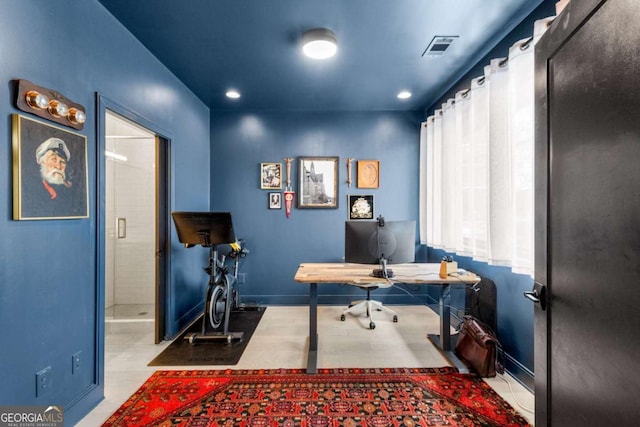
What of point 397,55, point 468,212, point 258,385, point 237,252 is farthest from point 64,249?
point 468,212

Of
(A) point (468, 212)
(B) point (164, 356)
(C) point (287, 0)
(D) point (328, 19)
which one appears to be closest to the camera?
(C) point (287, 0)

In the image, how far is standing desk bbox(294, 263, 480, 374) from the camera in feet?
7.71

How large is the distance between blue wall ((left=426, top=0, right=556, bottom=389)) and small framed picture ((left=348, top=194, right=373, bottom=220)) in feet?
5.59

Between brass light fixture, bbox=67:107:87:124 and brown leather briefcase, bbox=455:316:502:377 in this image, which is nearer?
brass light fixture, bbox=67:107:87:124

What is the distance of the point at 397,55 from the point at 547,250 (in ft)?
7.26

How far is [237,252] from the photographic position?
362cm

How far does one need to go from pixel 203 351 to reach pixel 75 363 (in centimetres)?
108

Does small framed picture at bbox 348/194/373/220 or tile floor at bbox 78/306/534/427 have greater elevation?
small framed picture at bbox 348/194/373/220

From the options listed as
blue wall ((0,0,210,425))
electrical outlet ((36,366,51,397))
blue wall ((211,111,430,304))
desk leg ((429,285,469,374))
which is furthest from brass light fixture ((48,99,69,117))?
desk leg ((429,285,469,374))

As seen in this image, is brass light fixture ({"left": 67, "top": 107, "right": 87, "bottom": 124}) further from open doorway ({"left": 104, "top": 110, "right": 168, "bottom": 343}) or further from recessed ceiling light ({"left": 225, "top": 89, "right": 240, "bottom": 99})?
open doorway ({"left": 104, "top": 110, "right": 168, "bottom": 343})

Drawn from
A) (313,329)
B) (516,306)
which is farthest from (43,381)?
(516,306)

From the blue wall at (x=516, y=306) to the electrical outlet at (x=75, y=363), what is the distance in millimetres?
3174

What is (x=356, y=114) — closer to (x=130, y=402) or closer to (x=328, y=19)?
(x=328, y=19)

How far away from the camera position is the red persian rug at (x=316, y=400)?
5.90 feet
